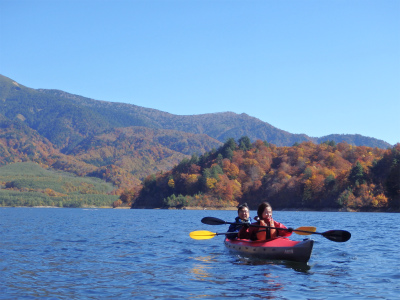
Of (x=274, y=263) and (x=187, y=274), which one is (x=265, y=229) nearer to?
(x=274, y=263)

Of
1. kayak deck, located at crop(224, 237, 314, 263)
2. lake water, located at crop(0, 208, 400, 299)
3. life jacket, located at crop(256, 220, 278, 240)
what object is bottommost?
lake water, located at crop(0, 208, 400, 299)

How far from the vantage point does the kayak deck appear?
19672 millimetres

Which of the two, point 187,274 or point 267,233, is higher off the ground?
point 267,233

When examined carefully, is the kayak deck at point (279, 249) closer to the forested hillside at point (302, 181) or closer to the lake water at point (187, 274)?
the lake water at point (187, 274)

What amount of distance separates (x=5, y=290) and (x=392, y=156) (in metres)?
130

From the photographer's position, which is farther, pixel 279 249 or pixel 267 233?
pixel 267 233

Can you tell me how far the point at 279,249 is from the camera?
20.2m

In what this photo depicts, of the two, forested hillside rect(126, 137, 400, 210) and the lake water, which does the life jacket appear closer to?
the lake water

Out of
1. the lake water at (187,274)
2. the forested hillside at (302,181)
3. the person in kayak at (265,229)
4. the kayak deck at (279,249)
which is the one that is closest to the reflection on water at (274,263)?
the lake water at (187,274)

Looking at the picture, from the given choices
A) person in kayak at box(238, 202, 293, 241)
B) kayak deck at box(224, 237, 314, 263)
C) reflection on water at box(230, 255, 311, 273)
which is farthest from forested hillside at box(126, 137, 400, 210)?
kayak deck at box(224, 237, 314, 263)

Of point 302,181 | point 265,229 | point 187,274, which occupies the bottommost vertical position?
point 187,274

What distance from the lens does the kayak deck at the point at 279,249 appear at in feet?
64.5

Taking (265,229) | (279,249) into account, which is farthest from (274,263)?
(265,229)

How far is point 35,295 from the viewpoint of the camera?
14414mm
